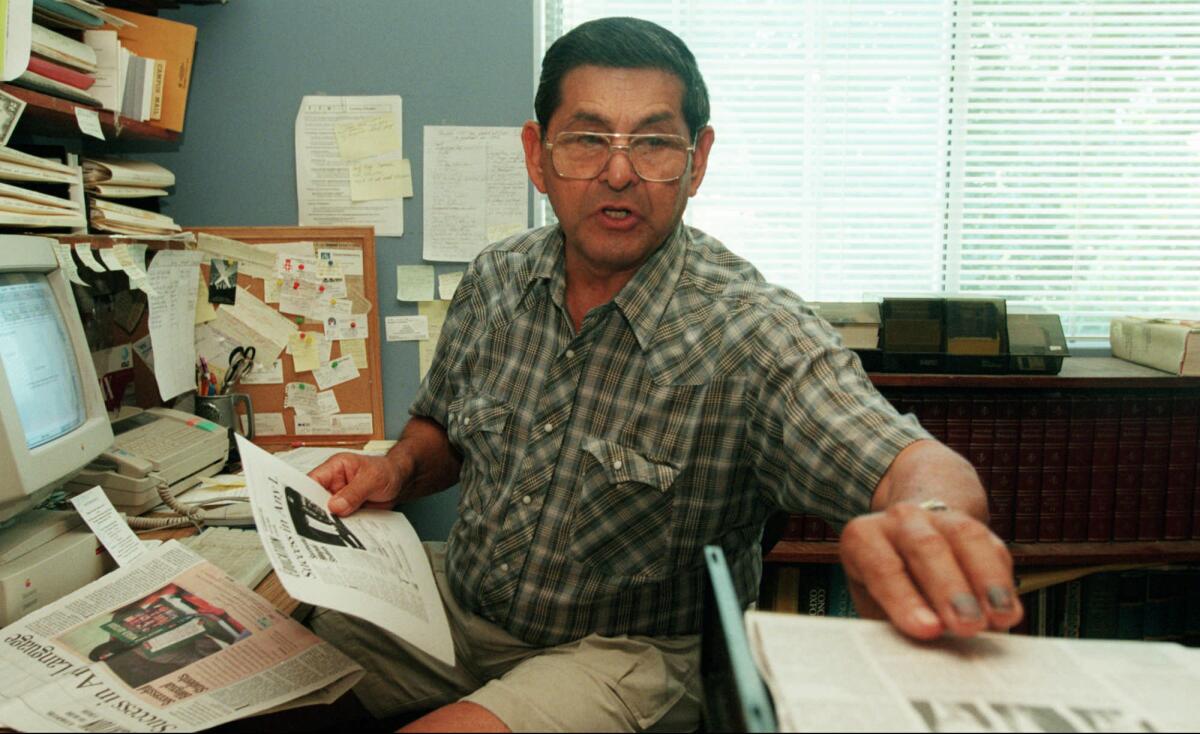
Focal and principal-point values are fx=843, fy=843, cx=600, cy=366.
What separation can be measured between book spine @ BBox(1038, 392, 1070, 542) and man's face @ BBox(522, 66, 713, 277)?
1371 millimetres

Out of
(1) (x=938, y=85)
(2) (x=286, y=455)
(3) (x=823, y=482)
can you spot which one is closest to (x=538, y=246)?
(3) (x=823, y=482)

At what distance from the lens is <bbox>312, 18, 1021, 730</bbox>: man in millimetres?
1077

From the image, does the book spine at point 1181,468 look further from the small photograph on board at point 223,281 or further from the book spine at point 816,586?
the small photograph on board at point 223,281

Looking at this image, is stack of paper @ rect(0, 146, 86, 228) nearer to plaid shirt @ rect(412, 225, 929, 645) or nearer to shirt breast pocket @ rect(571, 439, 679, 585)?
plaid shirt @ rect(412, 225, 929, 645)

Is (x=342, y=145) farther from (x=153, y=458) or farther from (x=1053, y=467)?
(x=1053, y=467)

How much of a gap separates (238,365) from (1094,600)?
7.74 feet

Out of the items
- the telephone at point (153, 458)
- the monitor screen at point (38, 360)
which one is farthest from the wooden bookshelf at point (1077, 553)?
the monitor screen at point (38, 360)

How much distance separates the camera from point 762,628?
60 centimetres

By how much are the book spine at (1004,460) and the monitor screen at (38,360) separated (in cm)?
200

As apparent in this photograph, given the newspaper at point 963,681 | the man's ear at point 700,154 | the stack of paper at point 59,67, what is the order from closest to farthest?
the newspaper at point 963,681 < the man's ear at point 700,154 < the stack of paper at point 59,67

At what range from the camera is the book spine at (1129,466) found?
214 centimetres

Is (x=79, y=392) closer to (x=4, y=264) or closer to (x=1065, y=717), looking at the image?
(x=4, y=264)

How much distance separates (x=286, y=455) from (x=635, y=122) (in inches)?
49.2

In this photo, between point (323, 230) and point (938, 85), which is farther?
point (938, 85)
